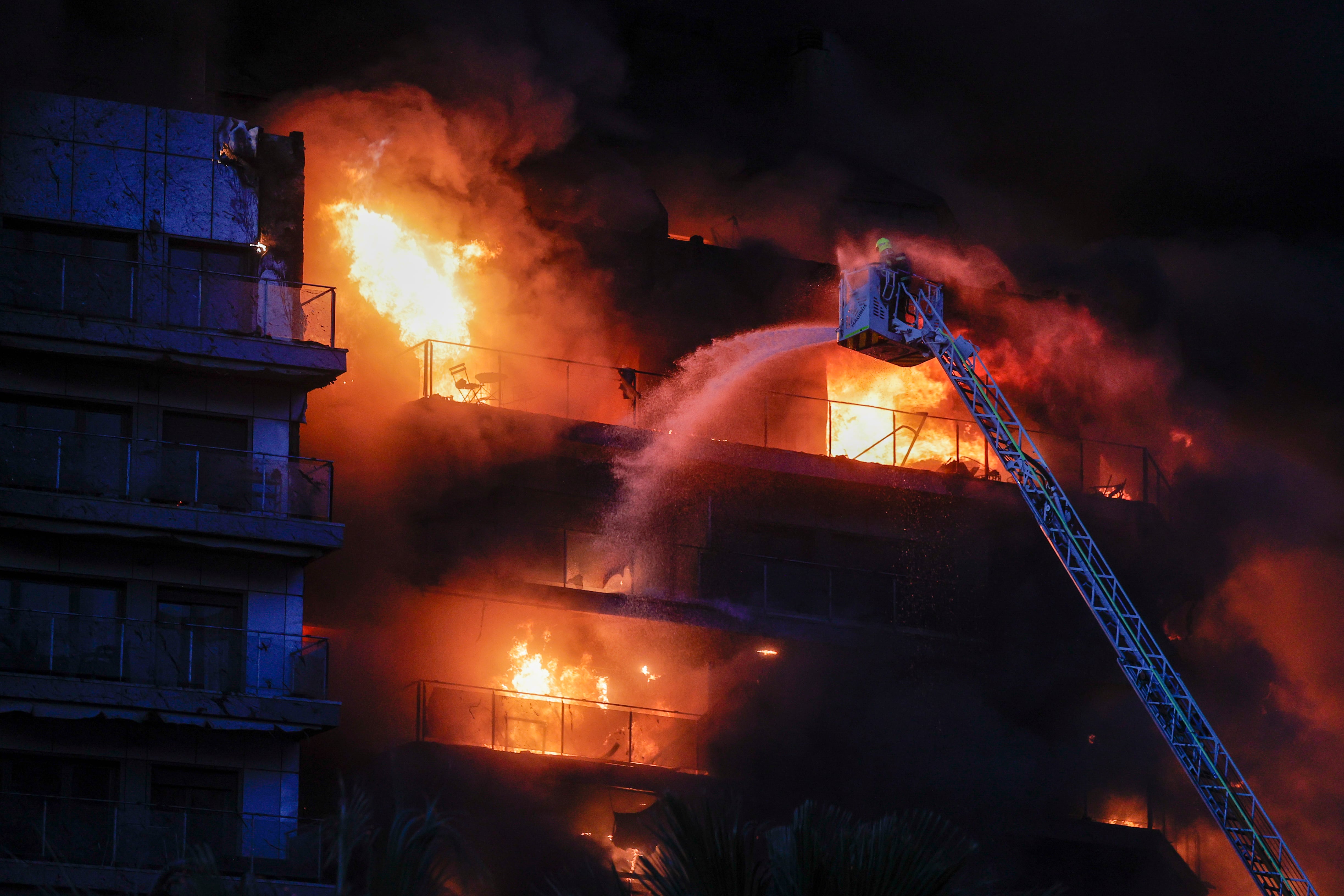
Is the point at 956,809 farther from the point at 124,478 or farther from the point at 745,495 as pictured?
the point at 124,478

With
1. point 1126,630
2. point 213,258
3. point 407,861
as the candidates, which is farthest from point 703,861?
point 1126,630

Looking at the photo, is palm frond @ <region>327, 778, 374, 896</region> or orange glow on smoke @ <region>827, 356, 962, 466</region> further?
orange glow on smoke @ <region>827, 356, 962, 466</region>

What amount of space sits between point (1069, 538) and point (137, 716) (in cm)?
1707

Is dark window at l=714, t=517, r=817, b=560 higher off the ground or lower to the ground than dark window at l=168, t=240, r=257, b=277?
lower

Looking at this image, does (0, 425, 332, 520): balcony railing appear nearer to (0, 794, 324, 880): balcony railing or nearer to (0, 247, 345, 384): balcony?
(0, 247, 345, 384): balcony

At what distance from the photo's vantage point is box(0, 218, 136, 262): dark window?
108 ft

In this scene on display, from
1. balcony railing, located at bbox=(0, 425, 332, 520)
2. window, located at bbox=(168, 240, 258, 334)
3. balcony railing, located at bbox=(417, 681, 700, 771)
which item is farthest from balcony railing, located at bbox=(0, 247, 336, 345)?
balcony railing, located at bbox=(417, 681, 700, 771)

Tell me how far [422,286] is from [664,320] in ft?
16.9

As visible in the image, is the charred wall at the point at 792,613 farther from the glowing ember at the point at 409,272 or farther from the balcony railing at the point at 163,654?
the balcony railing at the point at 163,654

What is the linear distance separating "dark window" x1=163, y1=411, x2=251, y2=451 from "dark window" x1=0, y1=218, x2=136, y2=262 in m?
2.79

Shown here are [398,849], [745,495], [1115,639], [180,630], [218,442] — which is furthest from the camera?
[745,495]

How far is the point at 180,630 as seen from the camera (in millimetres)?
31250

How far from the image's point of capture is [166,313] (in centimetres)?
3284

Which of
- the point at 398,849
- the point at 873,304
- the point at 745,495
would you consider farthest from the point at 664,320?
the point at 398,849
